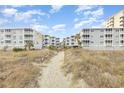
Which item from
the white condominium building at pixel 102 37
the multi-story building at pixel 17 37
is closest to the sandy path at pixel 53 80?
the multi-story building at pixel 17 37

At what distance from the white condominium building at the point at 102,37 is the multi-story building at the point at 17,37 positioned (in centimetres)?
290

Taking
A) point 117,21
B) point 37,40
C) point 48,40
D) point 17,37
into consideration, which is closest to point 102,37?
point 37,40

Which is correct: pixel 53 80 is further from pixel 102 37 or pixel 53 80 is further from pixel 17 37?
pixel 17 37

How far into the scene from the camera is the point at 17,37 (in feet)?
43.0

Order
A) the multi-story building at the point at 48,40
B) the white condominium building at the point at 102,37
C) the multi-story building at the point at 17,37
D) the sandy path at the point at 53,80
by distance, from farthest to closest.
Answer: the multi-story building at the point at 48,40 < the white condominium building at the point at 102,37 < the multi-story building at the point at 17,37 < the sandy path at the point at 53,80

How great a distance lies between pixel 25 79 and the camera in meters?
4.31

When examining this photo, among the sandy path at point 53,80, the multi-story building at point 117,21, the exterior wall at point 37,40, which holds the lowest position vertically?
the sandy path at point 53,80

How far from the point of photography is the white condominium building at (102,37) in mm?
11731

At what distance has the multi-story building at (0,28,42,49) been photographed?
11211 mm

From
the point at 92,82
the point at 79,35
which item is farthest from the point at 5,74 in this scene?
the point at 79,35

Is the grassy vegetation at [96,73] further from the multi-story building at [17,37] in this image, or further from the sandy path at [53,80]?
the multi-story building at [17,37]

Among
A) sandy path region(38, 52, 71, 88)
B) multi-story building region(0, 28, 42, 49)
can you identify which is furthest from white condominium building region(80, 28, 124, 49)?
sandy path region(38, 52, 71, 88)

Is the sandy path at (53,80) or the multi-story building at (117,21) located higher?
the multi-story building at (117,21)

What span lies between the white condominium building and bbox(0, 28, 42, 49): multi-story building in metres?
2.90
